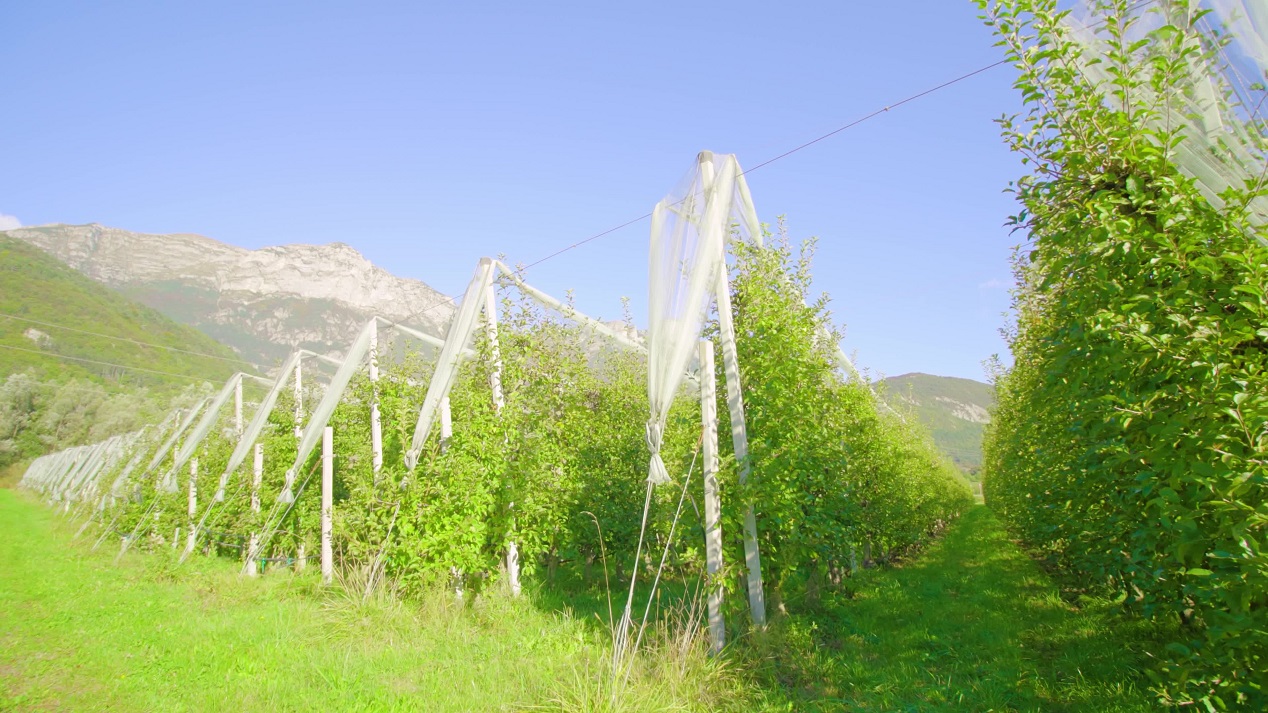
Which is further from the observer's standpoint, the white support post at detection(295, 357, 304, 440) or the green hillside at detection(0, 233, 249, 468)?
the green hillside at detection(0, 233, 249, 468)

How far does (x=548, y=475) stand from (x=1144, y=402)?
5.83 metres

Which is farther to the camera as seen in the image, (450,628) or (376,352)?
(376,352)

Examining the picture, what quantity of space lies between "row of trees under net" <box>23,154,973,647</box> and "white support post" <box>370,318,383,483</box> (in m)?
0.03

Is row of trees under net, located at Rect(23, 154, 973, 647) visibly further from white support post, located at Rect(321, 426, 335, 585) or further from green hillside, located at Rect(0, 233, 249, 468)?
green hillside, located at Rect(0, 233, 249, 468)

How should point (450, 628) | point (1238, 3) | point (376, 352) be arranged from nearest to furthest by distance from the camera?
point (1238, 3), point (450, 628), point (376, 352)

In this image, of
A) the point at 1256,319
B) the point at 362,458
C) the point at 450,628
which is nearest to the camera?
the point at 1256,319

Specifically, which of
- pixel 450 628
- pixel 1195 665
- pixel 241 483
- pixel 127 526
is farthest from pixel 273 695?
pixel 127 526

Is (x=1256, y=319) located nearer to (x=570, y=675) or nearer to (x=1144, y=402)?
(x=1144, y=402)

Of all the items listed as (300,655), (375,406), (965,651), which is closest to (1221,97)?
(965,651)

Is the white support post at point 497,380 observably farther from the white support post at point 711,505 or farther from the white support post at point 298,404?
the white support post at point 298,404

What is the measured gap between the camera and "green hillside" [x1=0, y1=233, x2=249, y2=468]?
43.2m

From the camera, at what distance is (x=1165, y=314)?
82.8 inches

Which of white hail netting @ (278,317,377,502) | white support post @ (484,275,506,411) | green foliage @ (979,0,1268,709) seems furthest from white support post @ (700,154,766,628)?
white hail netting @ (278,317,377,502)

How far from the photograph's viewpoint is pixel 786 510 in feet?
15.5
